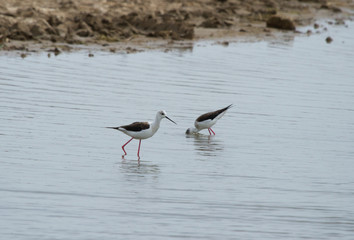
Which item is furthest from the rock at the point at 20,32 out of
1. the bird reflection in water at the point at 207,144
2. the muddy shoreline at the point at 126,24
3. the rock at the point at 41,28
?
the bird reflection in water at the point at 207,144

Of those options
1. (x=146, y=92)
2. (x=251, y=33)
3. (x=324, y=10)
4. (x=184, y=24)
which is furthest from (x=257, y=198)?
(x=324, y=10)

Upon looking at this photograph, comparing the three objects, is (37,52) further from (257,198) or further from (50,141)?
(257,198)

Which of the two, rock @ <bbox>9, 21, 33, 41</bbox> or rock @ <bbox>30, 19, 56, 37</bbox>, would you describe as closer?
rock @ <bbox>9, 21, 33, 41</bbox>

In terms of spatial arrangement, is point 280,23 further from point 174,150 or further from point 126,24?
point 174,150

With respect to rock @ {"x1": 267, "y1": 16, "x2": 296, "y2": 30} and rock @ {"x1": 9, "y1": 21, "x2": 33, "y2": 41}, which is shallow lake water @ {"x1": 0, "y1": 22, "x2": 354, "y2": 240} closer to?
rock @ {"x1": 9, "y1": 21, "x2": 33, "y2": 41}

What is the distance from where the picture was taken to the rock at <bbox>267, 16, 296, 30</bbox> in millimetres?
28516

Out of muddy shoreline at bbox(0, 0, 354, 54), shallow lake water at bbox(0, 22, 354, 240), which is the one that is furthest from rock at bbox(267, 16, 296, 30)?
shallow lake water at bbox(0, 22, 354, 240)

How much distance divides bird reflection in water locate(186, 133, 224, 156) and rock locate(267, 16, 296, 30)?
50.6 feet

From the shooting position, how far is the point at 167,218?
28.2ft

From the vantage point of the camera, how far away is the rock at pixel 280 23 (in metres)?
28.5

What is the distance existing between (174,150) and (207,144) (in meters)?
1.13

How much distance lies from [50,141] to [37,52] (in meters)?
8.45

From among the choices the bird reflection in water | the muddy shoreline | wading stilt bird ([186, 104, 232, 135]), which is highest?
the muddy shoreline

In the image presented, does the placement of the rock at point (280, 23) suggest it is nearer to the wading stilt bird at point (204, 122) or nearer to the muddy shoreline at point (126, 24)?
the muddy shoreline at point (126, 24)
